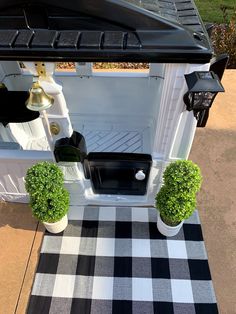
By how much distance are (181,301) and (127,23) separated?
3376 millimetres

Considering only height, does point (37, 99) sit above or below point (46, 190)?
above

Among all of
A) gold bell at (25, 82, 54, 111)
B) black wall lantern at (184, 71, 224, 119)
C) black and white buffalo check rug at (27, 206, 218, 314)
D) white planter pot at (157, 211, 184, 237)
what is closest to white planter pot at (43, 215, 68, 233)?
black and white buffalo check rug at (27, 206, 218, 314)

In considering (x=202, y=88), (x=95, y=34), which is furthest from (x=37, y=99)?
(x=202, y=88)

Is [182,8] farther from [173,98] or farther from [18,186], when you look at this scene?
[18,186]

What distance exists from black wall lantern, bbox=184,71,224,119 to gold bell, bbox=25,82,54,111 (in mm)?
1404

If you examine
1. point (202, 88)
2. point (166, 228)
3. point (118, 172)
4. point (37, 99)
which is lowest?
point (166, 228)

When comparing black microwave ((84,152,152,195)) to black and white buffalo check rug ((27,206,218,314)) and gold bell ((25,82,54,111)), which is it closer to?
black and white buffalo check rug ((27,206,218,314))

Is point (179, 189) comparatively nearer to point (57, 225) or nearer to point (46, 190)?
point (46, 190)

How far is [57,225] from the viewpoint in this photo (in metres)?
4.15

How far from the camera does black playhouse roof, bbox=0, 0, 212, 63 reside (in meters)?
2.63

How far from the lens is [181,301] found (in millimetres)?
3695

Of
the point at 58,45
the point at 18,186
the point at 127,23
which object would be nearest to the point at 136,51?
the point at 127,23

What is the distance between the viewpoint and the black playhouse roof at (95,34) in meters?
2.63

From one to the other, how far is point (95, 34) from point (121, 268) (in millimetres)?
3021
